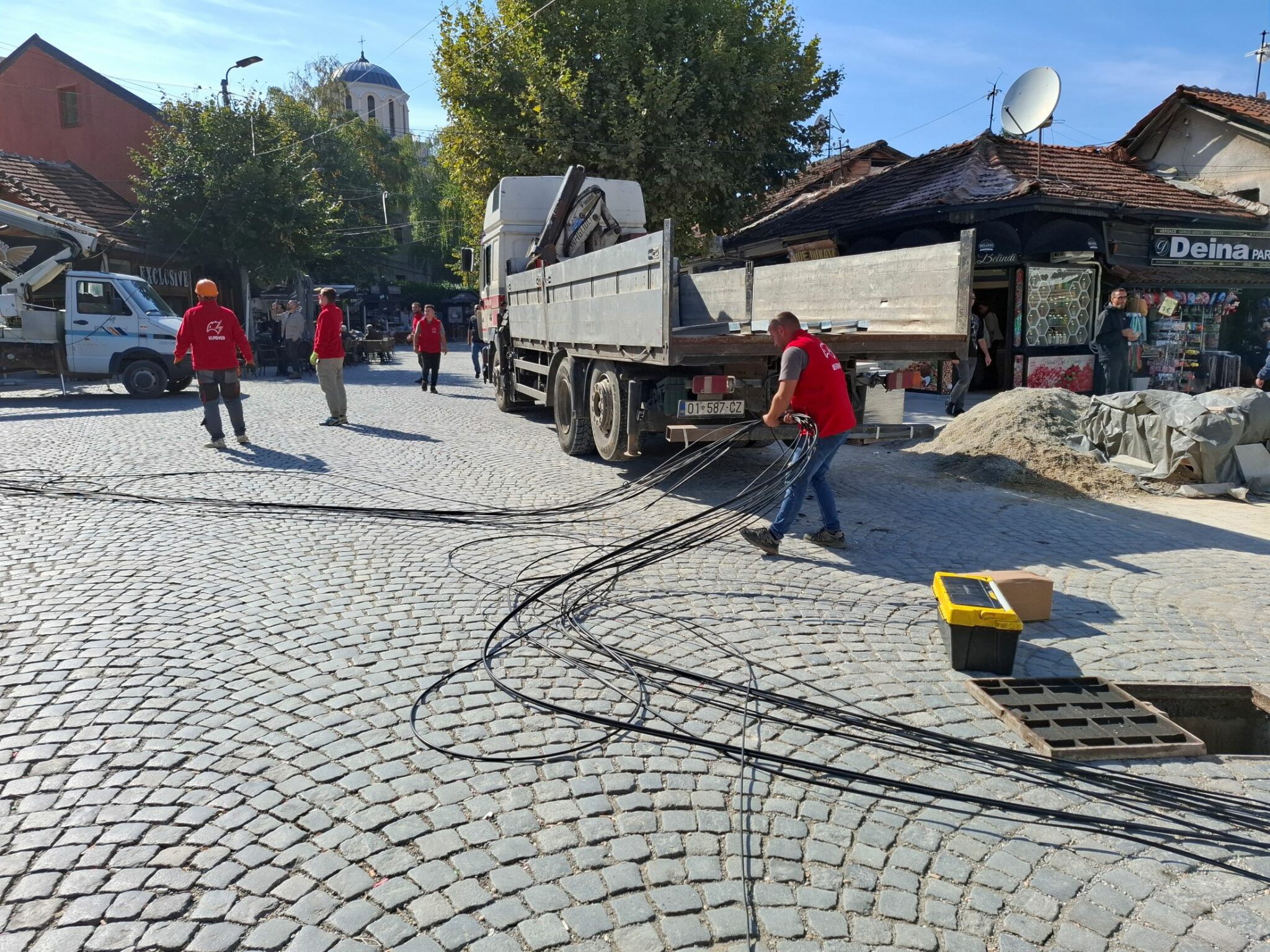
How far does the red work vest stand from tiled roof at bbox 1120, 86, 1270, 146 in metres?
18.6

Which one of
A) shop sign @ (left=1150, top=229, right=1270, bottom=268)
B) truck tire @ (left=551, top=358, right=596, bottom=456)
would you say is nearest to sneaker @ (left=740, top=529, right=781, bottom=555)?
truck tire @ (left=551, top=358, right=596, bottom=456)

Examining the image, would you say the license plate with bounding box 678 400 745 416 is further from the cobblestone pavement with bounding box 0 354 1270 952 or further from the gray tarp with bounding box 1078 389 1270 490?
the gray tarp with bounding box 1078 389 1270 490

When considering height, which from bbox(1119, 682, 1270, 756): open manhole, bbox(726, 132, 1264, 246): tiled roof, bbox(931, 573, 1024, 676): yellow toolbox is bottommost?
A: bbox(1119, 682, 1270, 756): open manhole

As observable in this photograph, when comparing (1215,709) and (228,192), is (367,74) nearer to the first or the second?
(228,192)

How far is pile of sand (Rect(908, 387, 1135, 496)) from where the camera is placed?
349 inches

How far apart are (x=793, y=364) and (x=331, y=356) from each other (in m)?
7.76

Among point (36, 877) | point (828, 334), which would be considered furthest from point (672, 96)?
point (36, 877)

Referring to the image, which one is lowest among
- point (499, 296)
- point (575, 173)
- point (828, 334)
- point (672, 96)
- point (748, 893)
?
point (748, 893)

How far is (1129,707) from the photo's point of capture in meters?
3.84

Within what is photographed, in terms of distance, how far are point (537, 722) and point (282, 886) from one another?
47.6 inches

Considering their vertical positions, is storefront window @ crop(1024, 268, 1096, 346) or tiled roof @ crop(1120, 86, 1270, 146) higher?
tiled roof @ crop(1120, 86, 1270, 146)

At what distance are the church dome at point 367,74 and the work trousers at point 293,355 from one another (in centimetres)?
5723

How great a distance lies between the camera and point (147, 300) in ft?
53.2

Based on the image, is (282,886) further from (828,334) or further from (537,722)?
(828,334)
